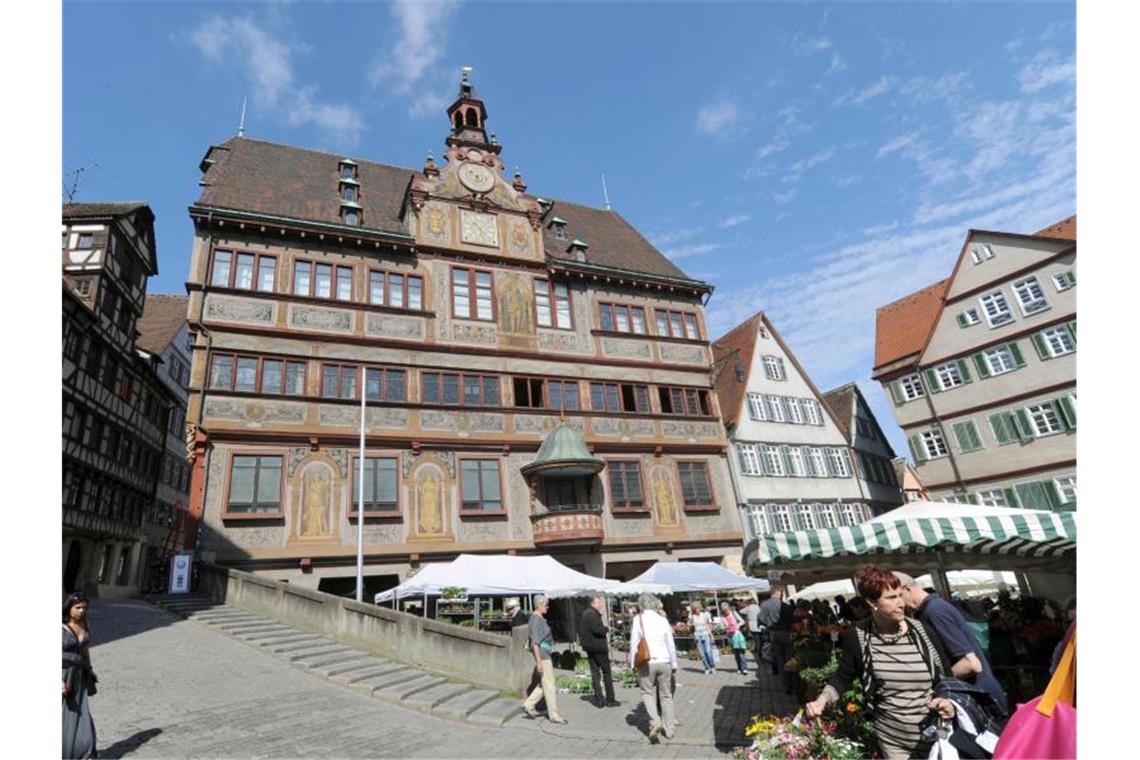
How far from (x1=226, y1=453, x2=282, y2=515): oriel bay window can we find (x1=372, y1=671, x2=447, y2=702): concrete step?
891 centimetres

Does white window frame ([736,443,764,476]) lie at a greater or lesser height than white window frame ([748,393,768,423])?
lesser

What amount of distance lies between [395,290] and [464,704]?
15457 millimetres

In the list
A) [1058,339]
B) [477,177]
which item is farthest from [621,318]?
[1058,339]

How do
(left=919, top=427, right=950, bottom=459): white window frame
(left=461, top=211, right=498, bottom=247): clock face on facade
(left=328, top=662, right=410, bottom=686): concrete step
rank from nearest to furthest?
1. (left=328, top=662, right=410, bottom=686): concrete step
2. (left=461, top=211, right=498, bottom=247): clock face on facade
3. (left=919, top=427, right=950, bottom=459): white window frame

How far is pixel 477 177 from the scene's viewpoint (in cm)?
2512

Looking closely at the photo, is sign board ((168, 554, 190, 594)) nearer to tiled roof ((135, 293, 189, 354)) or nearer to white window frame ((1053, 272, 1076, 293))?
tiled roof ((135, 293, 189, 354))

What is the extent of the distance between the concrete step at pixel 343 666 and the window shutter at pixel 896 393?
30.0m

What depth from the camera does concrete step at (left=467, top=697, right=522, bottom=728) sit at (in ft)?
30.1

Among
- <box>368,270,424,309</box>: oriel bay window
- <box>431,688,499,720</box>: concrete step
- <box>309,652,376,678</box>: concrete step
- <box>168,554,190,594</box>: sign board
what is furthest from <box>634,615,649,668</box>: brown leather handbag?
<box>368,270,424,309</box>: oriel bay window

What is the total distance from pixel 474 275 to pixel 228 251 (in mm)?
8411

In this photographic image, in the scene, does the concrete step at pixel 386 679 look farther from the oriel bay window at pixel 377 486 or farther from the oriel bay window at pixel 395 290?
the oriel bay window at pixel 395 290

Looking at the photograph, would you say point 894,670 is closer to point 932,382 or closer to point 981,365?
point 981,365

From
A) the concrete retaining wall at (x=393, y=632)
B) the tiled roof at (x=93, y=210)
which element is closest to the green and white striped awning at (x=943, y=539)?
the concrete retaining wall at (x=393, y=632)

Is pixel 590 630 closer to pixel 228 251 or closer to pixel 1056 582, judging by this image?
pixel 228 251
